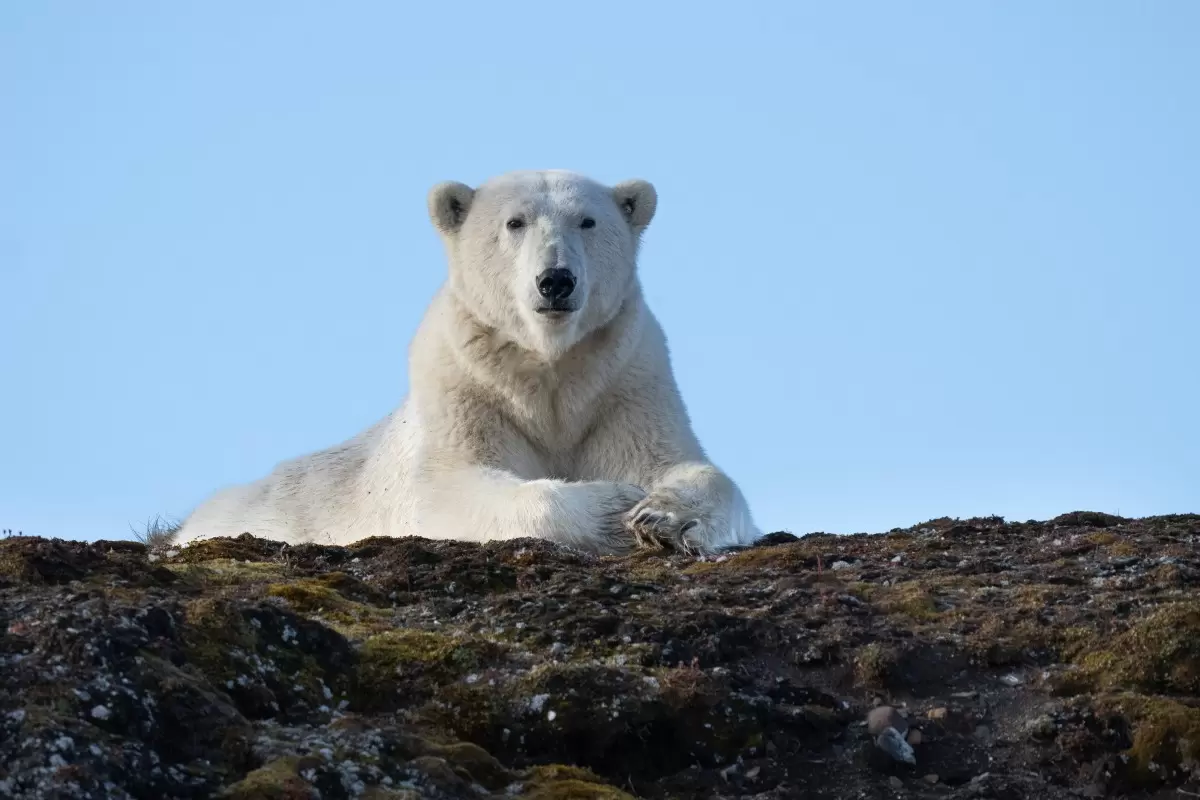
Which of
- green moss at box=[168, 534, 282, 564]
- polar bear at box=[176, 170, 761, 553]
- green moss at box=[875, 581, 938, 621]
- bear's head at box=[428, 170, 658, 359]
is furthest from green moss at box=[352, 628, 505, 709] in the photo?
bear's head at box=[428, 170, 658, 359]

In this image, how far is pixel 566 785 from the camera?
4.94 meters

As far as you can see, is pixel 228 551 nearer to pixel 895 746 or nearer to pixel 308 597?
pixel 308 597

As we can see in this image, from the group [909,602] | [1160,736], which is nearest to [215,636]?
[909,602]

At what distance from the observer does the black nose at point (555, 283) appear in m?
10.1

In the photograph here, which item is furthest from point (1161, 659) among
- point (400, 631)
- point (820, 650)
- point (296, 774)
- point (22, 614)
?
point (22, 614)

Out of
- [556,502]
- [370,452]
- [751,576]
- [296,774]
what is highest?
[370,452]

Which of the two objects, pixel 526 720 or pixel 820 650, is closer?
pixel 526 720

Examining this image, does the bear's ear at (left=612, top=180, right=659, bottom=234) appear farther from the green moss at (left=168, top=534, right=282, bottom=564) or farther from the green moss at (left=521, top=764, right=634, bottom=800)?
the green moss at (left=521, top=764, right=634, bottom=800)

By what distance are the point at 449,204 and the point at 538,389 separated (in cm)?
156

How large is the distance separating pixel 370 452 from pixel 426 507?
73.4 inches

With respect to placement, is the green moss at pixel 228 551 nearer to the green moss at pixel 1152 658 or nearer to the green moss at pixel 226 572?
the green moss at pixel 226 572

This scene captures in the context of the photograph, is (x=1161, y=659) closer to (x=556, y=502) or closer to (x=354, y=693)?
(x=354, y=693)

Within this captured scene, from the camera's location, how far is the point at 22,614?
5.13 metres

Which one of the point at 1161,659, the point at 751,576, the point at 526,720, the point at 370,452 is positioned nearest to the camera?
the point at 526,720
